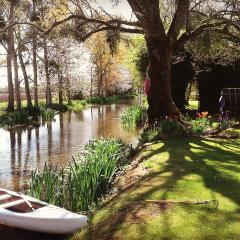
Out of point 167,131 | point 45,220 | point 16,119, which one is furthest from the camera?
point 16,119

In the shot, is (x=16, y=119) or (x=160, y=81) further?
(x=16, y=119)

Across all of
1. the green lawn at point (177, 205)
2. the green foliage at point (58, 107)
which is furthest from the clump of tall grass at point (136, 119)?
the green foliage at point (58, 107)

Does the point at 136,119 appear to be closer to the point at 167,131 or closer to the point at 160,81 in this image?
the point at 160,81

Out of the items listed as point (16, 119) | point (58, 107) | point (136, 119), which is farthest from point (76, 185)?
point (58, 107)

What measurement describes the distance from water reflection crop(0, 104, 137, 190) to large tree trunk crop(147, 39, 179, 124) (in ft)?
7.11

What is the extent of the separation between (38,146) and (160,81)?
6.10m

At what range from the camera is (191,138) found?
14.9 metres

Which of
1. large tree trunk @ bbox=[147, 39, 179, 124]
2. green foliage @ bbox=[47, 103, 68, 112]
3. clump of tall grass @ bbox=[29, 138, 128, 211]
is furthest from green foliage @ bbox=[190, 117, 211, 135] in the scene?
green foliage @ bbox=[47, 103, 68, 112]

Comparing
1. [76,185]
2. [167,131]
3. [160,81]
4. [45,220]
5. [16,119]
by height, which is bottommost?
[45,220]

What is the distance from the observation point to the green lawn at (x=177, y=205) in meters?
6.12

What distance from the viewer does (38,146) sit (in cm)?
1959

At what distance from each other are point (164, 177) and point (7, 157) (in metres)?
9.24

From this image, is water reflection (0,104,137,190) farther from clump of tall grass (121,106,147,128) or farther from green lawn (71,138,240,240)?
green lawn (71,138,240,240)

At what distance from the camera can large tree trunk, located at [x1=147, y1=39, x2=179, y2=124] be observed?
57.8ft
